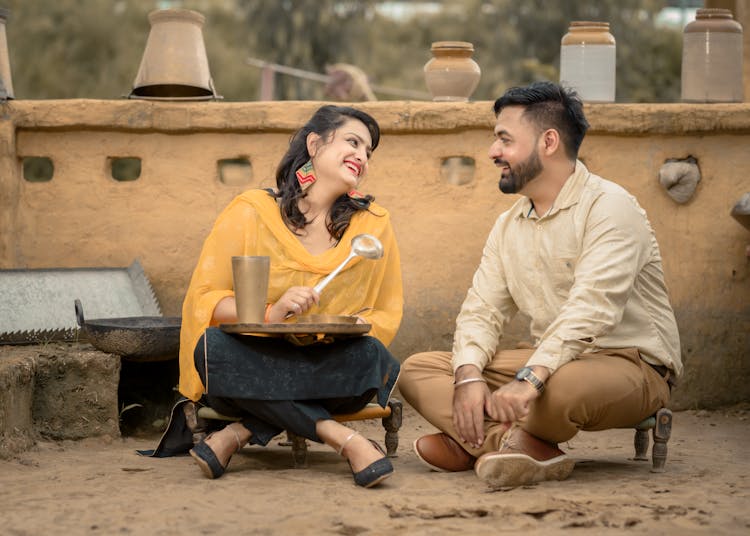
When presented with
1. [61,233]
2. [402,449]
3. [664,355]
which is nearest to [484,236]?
[402,449]

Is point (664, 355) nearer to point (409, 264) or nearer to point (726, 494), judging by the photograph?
point (726, 494)

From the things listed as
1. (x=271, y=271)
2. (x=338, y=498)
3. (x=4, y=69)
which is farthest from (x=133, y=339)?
(x=4, y=69)

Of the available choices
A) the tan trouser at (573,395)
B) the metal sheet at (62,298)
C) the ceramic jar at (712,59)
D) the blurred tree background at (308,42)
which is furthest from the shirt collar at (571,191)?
the blurred tree background at (308,42)

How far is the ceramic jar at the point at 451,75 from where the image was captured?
5473 millimetres

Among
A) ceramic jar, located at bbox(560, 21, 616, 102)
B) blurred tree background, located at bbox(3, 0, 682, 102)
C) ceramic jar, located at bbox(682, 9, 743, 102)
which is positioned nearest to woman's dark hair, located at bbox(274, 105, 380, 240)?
ceramic jar, located at bbox(560, 21, 616, 102)

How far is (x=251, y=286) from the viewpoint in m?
3.58

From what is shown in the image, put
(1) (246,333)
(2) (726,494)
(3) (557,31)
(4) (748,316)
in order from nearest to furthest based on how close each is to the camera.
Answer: (2) (726,494), (1) (246,333), (4) (748,316), (3) (557,31)

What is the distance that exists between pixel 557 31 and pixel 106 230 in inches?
845

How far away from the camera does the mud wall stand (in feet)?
17.2

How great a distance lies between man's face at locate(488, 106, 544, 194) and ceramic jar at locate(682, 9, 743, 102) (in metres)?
1.97

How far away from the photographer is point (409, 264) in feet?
17.4

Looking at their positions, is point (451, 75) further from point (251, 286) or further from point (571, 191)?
point (251, 286)

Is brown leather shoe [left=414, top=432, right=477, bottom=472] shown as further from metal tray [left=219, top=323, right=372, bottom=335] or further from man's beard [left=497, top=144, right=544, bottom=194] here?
man's beard [left=497, top=144, right=544, bottom=194]

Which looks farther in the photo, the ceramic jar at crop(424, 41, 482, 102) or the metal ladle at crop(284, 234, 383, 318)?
the ceramic jar at crop(424, 41, 482, 102)
